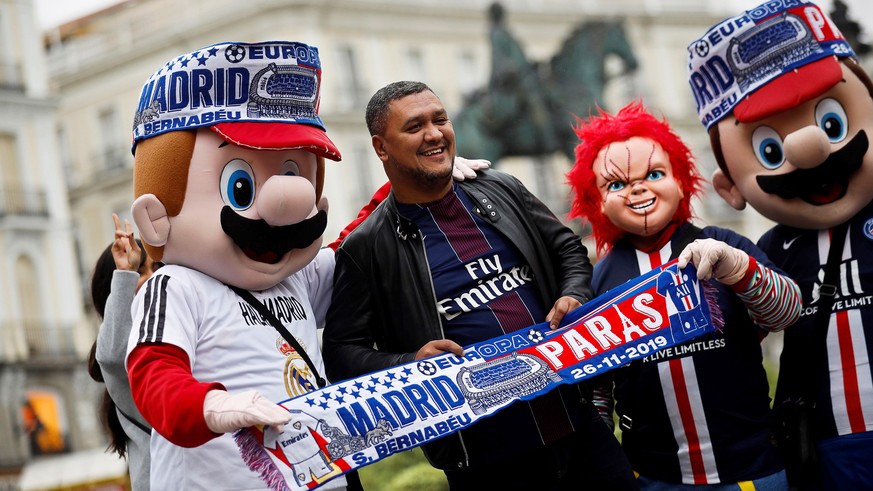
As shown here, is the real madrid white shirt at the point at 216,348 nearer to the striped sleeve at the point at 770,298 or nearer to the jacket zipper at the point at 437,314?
the jacket zipper at the point at 437,314

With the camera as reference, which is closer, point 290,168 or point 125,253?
point 290,168

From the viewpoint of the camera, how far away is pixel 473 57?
1315 inches

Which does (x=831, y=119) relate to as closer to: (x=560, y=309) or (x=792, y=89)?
(x=792, y=89)

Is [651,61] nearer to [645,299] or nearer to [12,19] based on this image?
[12,19]

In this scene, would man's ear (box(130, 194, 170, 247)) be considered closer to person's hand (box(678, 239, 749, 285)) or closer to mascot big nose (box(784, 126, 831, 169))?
person's hand (box(678, 239, 749, 285))

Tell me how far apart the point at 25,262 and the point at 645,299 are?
22676 mm

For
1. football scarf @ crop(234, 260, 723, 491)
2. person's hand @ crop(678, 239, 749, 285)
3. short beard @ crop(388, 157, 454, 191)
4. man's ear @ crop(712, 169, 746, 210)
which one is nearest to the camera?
football scarf @ crop(234, 260, 723, 491)

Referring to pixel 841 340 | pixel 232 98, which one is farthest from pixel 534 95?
pixel 232 98

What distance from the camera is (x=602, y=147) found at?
15.7 ft

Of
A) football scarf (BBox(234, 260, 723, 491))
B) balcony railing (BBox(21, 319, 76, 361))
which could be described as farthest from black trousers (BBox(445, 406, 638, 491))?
balcony railing (BBox(21, 319, 76, 361))

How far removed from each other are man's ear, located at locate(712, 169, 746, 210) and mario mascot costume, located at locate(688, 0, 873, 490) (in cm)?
14

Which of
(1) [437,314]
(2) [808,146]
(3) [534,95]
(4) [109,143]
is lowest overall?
(1) [437,314]

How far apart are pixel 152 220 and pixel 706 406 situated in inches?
81.6

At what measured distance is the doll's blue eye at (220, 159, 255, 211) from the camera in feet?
13.5
